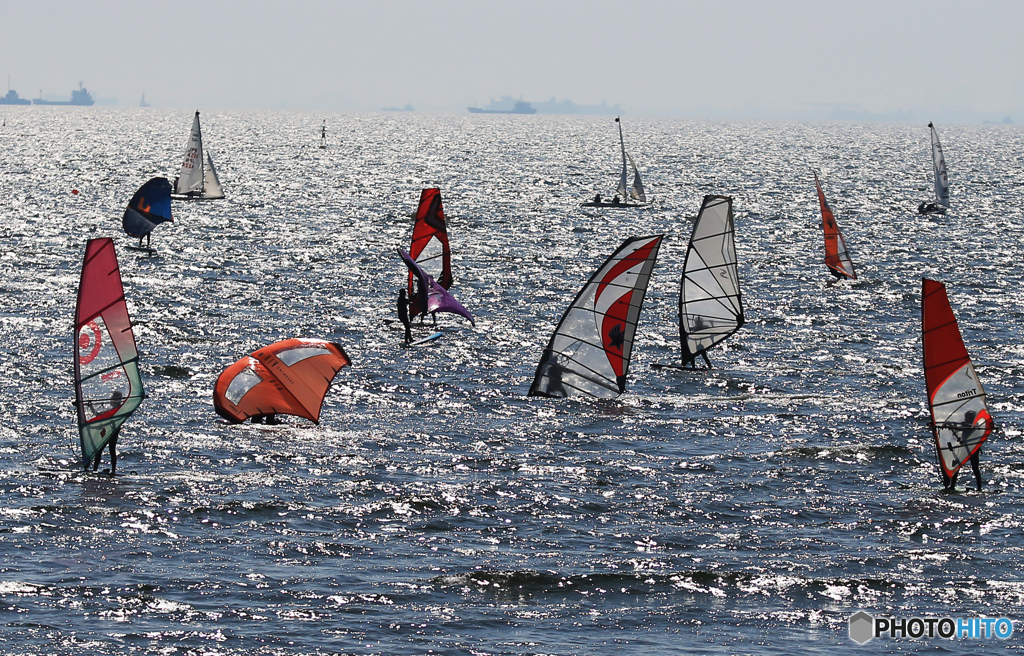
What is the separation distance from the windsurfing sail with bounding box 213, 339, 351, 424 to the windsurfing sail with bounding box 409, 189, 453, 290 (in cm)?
1332

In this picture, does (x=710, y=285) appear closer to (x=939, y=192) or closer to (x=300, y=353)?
(x=300, y=353)

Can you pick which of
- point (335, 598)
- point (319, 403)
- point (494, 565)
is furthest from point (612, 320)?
point (335, 598)

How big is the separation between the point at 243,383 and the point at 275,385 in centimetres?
88

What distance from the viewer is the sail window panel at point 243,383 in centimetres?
3109

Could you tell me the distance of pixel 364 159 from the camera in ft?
593

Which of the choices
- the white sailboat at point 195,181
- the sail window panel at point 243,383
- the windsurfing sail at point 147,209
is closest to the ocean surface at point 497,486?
the sail window panel at point 243,383

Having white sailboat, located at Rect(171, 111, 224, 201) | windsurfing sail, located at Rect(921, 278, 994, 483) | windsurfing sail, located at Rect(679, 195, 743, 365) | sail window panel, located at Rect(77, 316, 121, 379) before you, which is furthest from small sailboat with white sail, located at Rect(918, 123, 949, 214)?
sail window panel, located at Rect(77, 316, 121, 379)

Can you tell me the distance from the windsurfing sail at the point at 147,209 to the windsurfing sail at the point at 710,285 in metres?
38.3

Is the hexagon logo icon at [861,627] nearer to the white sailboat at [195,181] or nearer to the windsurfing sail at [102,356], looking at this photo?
the windsurfing sail at [102,356]

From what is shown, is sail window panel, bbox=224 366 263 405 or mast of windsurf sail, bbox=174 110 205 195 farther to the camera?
mast of windsurf sail, bbox=174 110 205 195

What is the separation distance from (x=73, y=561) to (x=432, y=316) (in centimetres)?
2656

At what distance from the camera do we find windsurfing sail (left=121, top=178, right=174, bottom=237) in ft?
218

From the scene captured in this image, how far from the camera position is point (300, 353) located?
3147 cm

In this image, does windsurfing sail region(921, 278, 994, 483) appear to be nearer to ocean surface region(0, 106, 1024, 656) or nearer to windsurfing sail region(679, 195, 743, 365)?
ocean surface region(0, 106, 1024, 656)
